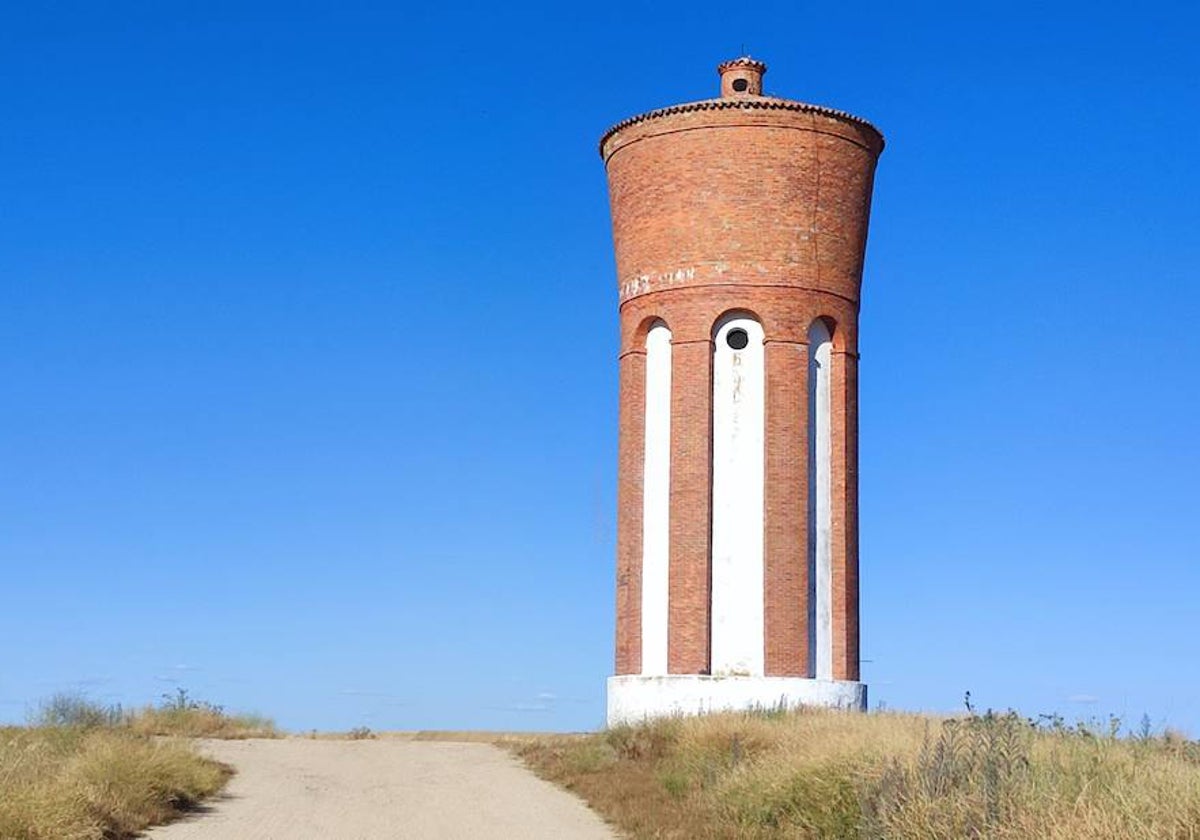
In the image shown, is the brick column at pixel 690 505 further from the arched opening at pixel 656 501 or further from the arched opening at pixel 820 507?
the arched opening at pixel 820 507

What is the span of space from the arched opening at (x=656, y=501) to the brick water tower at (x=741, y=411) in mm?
39

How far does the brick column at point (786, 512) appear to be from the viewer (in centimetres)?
2636

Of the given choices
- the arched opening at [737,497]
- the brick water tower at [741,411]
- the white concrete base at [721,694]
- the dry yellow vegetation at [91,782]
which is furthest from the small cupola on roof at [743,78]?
the dry yellow vegetation at [91,782]

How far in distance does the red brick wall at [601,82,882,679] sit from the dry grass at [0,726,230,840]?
31.6ft

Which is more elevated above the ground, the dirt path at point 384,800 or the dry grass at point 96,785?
the dry grass at point 96,785

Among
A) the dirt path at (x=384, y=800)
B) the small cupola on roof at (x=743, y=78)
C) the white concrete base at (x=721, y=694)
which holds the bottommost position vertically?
the dirt path at (x=384, y=800)

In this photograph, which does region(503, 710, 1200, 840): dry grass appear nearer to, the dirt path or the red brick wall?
the dirt path

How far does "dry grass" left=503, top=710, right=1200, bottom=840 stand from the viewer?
33.1ft

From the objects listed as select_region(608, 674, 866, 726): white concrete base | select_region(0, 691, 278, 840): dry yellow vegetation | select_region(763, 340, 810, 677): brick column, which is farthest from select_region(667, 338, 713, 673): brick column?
select_region(0, 691, 278, 840): dry yellow vegetation

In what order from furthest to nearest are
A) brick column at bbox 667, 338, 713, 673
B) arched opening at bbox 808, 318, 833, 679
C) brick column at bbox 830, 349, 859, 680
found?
brick column at bbox 830, 349, 859, 680 < arched opening at bbox 808, 318, 833, 679 < brick column at bbox 667, 338, 713, 673

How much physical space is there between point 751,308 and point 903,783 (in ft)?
52.7

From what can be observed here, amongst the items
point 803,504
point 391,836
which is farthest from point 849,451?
point 391,836

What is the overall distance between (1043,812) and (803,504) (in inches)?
658

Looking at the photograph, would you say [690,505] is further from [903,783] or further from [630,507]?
[903,783]
